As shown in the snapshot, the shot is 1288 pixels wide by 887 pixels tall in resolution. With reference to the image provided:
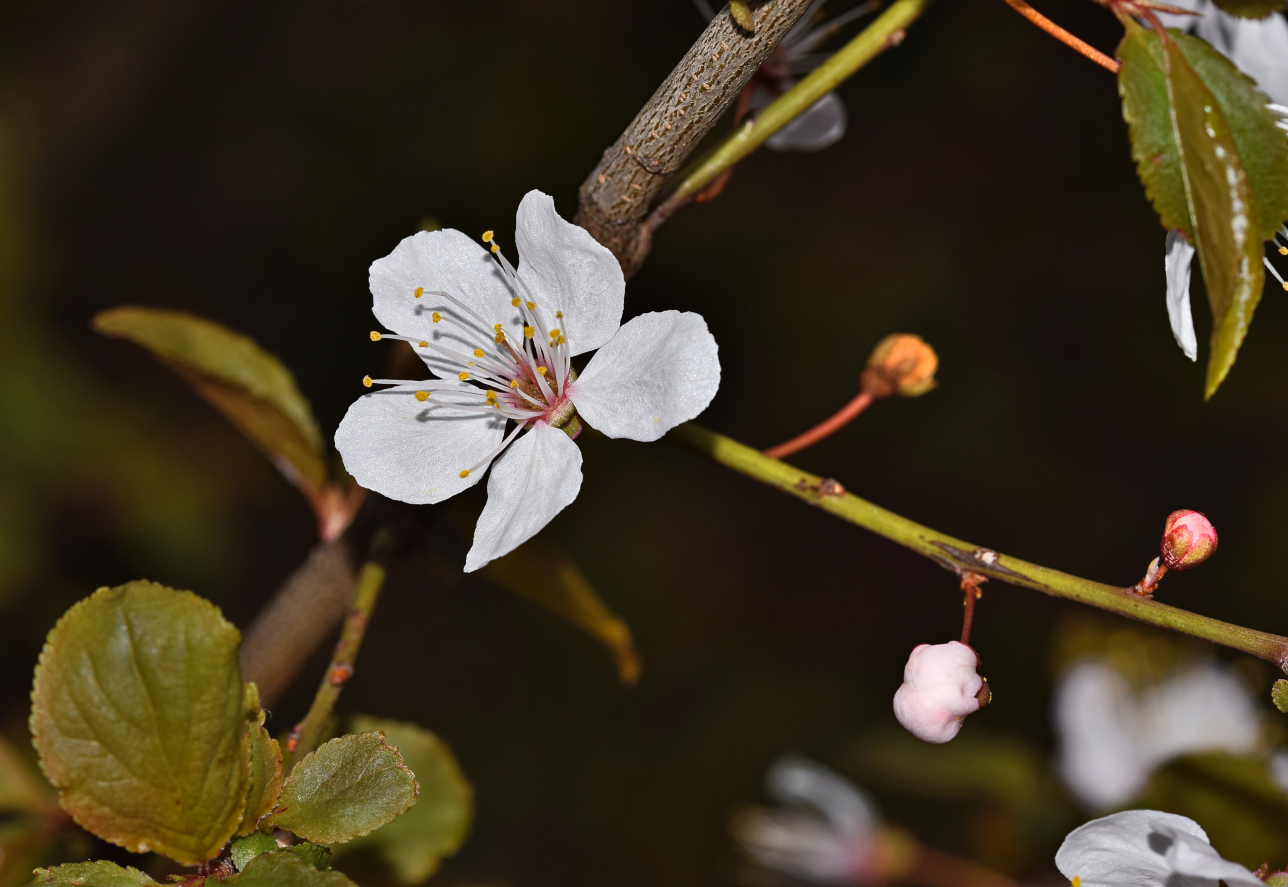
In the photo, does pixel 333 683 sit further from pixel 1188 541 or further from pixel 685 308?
pixel 685 308

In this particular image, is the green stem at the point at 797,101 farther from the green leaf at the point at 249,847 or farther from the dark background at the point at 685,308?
the dark background at the point at 685,308

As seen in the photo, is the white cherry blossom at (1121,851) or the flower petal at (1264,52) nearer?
the white cherry blossom at (1121,851)

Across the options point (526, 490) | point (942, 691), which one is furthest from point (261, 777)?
point (942, 691)

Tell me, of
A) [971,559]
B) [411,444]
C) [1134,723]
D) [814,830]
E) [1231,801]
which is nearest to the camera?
[971,559]

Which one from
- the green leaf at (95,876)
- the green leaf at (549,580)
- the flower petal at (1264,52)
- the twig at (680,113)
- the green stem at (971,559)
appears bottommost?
the green leaf at (95,876)

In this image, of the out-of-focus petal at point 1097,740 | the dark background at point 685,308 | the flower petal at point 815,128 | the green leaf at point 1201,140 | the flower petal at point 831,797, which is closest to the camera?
the green leaf at point 1201,140

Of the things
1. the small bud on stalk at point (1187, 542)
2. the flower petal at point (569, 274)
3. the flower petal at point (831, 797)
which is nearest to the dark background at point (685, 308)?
the flower petal at point (831, 797)

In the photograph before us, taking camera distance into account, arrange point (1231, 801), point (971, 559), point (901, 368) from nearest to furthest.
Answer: point (971, 559), point (901, 368), point (1231, 801)
